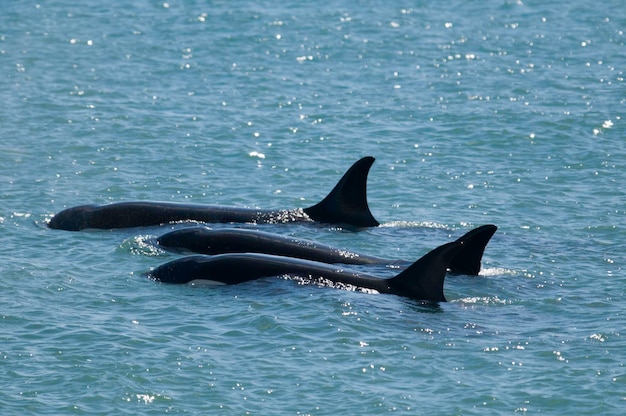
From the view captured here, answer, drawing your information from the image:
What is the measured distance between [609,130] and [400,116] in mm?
5326

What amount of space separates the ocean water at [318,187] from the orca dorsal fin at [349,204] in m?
0.41

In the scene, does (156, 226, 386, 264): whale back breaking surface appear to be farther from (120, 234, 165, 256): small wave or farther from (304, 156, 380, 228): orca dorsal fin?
(304, 156, 380, 228): orca dorsal fin

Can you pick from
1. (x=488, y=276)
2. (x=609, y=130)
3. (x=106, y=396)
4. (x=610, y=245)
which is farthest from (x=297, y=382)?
(x=609, y=130)

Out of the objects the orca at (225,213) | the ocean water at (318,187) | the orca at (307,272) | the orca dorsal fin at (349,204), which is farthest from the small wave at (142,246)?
the orca dorsal fin at (349,204)

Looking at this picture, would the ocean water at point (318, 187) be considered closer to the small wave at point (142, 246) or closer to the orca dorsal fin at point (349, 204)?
the small wave at point (142, 246)

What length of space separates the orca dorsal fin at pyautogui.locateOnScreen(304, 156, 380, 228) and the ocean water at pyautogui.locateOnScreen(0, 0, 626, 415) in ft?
1.35

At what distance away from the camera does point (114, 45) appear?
39312 millimetres

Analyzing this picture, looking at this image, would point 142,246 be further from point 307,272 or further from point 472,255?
point 472,255

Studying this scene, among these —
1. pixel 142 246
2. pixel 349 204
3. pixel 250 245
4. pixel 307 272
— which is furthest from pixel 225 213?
pixel 307 272

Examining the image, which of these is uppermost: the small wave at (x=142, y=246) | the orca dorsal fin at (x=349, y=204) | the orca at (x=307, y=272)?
the orca dorsal fin at (x=349, y=204)

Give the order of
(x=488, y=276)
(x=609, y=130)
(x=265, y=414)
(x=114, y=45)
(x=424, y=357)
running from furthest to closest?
(x=114, y=45)
(x=609, y=130)
(x=488, y=276)
(x=424, y=357)
(x=265, y=414)

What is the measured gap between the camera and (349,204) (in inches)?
880

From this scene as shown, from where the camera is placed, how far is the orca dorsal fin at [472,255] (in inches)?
739

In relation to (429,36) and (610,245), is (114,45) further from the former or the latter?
(610,245)
